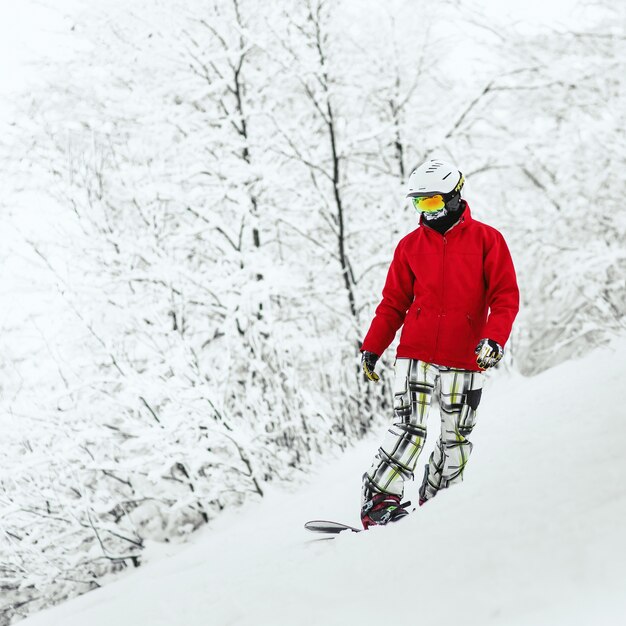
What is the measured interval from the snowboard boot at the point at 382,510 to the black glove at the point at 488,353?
0.70m

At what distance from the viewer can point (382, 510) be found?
2.41 m

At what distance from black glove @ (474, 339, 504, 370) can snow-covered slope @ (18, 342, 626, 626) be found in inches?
18.5

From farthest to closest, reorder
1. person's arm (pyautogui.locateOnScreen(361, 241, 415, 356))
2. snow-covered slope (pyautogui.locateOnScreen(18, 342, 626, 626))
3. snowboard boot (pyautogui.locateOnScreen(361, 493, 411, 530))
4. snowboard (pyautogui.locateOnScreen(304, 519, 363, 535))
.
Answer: snowboard (pyautogui.locateOnScreen(304, 519, 363, 535)) < person's arm (pyautogui.locateOnScreen(361, 241, 415, 356)) < snowboard boot (pyautogui.locateOnScreen(361, 493, 411, 530)) < snow-covered slope (pyautogui.locateOnScreen(18, 342, 626, 626))

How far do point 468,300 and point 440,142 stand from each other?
409 cm

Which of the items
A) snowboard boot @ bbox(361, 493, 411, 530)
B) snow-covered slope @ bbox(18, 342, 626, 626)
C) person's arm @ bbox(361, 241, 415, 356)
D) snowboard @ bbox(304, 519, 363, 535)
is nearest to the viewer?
snow-covered slope @ bbox(18, 342, 626, 626)

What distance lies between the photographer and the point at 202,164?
243 inches

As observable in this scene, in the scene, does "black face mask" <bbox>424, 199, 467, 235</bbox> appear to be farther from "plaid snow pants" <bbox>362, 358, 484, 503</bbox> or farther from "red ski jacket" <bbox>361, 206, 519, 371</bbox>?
"plaid snow pants" <bbox>362, 358, 484, 503</bbox>

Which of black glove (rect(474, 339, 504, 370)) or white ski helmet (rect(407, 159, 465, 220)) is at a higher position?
white ski helmet (rect(407, 159, 465, 220))

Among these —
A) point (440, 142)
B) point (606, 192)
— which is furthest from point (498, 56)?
point (606, 192)

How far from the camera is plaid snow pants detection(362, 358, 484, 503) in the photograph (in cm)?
240

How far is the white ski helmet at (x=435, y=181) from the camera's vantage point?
226cm

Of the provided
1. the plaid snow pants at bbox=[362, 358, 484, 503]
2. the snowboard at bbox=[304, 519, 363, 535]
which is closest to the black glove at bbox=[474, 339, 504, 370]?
the plaid snow pants at bbox=[362, 358, 484, 503]

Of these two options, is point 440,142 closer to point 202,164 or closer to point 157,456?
point 202,164

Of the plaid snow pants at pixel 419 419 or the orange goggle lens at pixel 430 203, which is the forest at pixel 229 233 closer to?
the plaid snow pants at pixel 419 419
